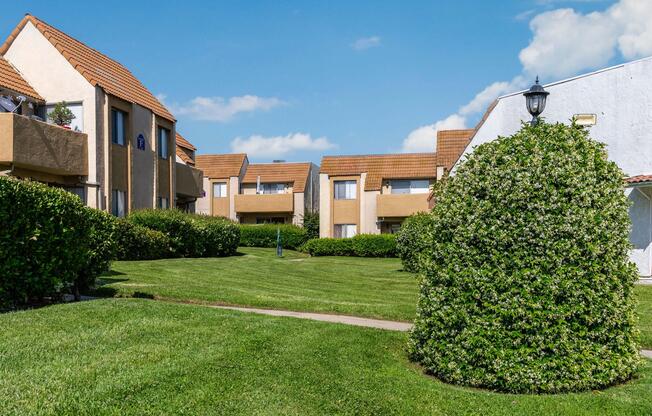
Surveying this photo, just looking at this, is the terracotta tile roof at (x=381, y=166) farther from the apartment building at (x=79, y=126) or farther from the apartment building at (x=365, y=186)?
the apartment building at (x=79, y=126)

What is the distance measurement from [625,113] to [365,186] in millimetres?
28594

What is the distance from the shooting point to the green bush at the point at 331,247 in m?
40.6

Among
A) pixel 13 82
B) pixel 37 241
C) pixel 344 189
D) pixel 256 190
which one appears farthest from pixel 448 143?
pixel 37 241

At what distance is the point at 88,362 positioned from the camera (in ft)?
21.1

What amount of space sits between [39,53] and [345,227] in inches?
1090

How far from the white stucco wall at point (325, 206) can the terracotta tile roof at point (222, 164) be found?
10.7 meters

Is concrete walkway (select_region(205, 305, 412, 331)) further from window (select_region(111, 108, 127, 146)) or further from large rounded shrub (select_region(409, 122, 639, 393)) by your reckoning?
window (select_region(111, 108, 127, 146))

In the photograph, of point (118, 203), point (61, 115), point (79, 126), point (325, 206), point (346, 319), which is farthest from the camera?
point (325, 206)

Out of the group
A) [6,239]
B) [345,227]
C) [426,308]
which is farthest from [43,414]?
[345,227]

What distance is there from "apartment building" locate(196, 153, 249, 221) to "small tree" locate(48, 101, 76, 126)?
104 ft

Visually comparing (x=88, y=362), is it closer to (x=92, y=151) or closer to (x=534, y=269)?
(x=534, y=269)

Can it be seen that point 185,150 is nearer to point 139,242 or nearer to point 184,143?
point 184,143

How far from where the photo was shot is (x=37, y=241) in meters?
9.62

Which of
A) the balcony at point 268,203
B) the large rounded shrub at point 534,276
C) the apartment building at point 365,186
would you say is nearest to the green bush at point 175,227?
the large rounded shrub at point 534,276
